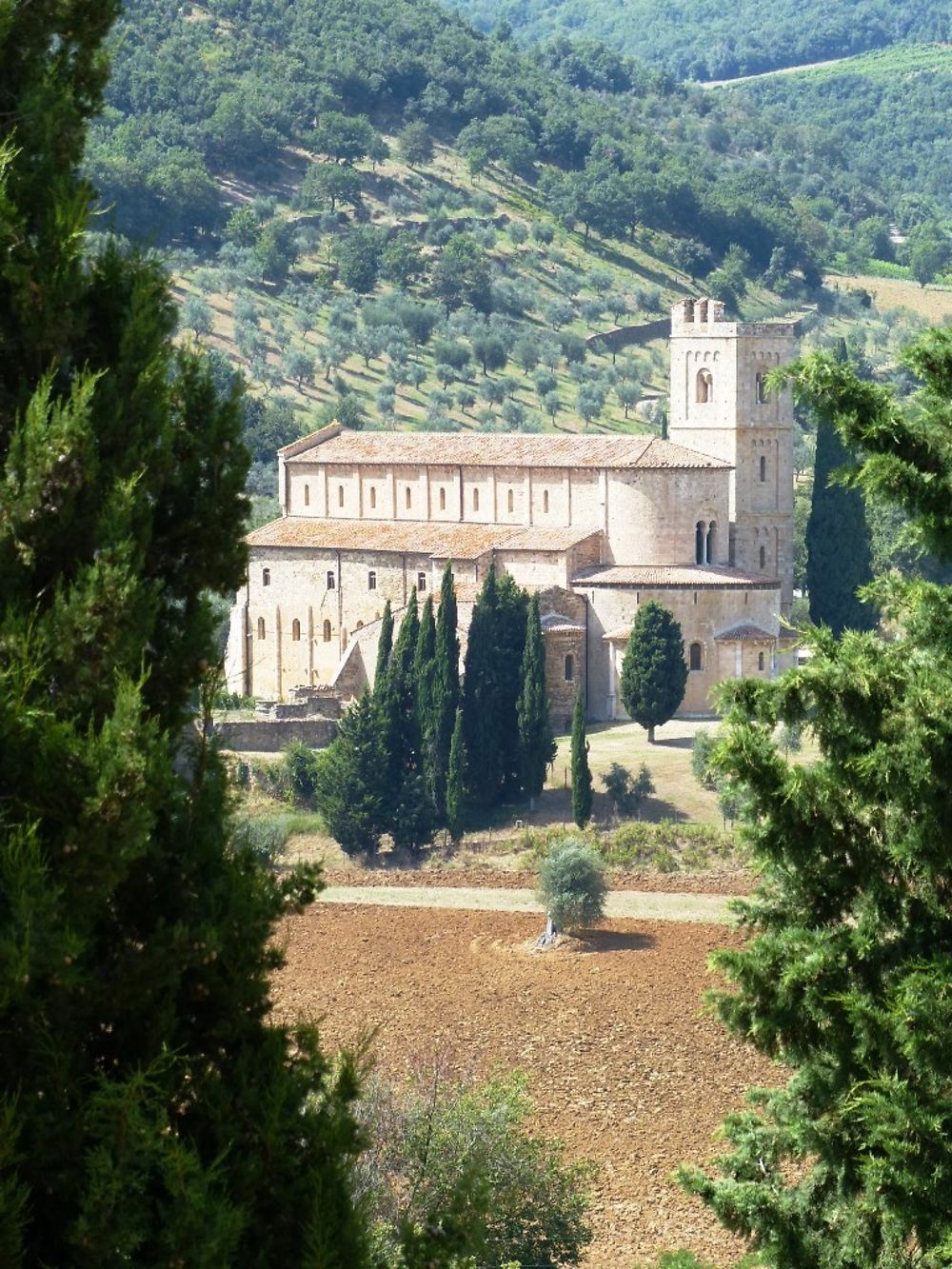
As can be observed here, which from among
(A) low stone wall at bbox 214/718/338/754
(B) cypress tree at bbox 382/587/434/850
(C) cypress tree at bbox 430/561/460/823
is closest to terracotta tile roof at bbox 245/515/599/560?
(A) low stone wall at bbox 214/718/338/754

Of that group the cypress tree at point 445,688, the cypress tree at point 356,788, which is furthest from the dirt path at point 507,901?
the cypress tree at point 445,688

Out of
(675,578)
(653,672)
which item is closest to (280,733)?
(653,672)

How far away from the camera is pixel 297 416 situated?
87438 millimetres

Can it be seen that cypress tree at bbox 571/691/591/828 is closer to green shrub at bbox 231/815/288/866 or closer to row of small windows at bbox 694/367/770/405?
green shrub at bbox 231/815/288/866

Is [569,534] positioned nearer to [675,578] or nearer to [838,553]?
[675,578]

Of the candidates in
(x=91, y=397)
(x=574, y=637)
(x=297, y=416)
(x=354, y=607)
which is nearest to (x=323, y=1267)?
(x=91, y=397)

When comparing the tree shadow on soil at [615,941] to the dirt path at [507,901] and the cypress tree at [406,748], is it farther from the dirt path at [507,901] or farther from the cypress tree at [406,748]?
the cypress tree at [406,748]

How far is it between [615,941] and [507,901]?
3.88 m

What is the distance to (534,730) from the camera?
48000 millimetres

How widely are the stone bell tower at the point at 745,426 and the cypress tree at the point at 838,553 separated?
1.21m

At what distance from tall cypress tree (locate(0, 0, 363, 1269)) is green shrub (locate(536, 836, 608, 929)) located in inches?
1165

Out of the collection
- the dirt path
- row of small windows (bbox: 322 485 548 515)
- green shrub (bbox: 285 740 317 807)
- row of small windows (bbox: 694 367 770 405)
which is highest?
row of small windows (bbox: 694 367 770 405)

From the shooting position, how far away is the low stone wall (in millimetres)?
52719

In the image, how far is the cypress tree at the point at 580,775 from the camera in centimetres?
4606
